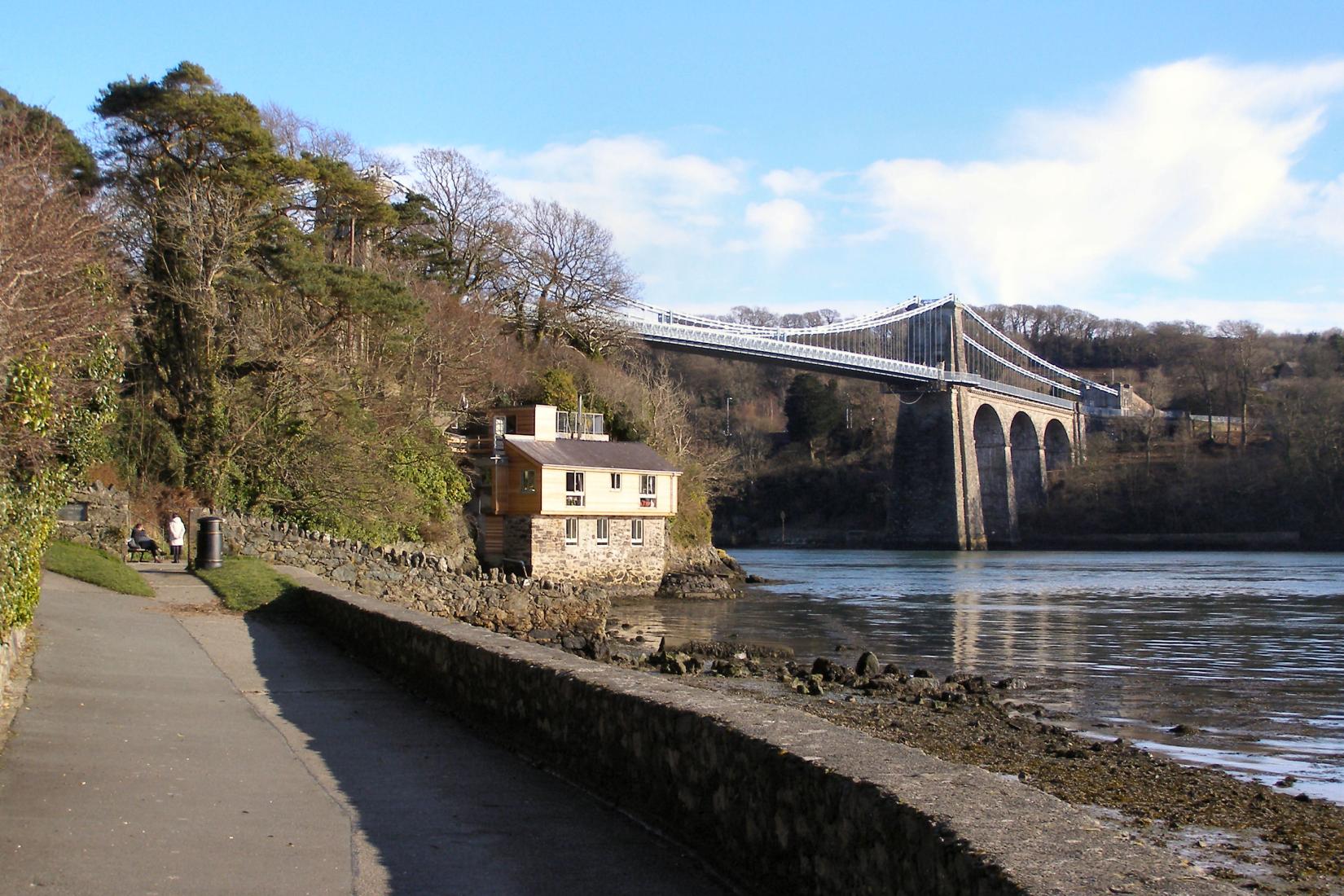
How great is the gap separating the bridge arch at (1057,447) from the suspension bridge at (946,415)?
0.17 m

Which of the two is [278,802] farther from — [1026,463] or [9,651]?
[1026,463]

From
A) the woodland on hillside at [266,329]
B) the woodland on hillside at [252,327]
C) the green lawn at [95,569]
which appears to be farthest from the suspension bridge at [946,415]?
the green lawn at [95,569]

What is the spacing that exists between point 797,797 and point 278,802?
9.75 ft

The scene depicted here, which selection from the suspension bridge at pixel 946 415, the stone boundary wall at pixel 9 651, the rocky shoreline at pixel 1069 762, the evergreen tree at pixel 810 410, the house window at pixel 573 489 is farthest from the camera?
the evergreen tree at pixel 810 410

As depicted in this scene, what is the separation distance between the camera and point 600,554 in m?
38.0

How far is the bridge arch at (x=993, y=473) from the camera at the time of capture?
85.2 metres

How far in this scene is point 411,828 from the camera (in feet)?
18.7

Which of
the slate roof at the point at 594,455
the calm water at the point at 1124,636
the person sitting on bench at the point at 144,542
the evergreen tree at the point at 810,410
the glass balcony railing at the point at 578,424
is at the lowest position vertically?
the calm water at the point at 1124,636

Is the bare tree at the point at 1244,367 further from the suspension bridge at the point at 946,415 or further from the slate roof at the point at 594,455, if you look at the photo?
the slate roof at the point at 594,455

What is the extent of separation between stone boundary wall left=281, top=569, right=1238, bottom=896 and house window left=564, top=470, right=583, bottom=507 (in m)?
29.1

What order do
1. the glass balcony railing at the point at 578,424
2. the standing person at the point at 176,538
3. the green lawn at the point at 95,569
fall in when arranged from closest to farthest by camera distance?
the green lawn at the point at 95,569 < the standing person at the point at 176,538 < the glass balcony railing at the point at 578,424

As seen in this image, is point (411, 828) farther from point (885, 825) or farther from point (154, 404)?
point (154, 404)

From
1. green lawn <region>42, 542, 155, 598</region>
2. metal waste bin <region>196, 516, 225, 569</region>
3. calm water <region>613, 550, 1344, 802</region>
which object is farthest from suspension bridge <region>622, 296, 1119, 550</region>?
green lawn <region>42, 542, 155, 598</region>

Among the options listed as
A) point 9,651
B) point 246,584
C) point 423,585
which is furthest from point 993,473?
point 9,651
